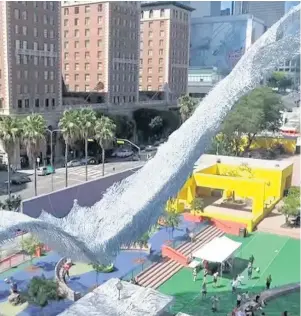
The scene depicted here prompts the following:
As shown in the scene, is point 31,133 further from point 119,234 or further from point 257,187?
point 119,234

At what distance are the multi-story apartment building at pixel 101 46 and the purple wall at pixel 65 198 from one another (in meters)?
40.1

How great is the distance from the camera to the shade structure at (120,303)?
22.2 m

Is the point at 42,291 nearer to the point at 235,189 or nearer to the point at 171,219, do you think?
the point at 171,219

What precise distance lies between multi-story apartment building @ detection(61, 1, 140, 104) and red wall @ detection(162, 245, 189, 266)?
52560 millimetres

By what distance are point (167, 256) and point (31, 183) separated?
1025 inches

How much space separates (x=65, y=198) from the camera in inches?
1618

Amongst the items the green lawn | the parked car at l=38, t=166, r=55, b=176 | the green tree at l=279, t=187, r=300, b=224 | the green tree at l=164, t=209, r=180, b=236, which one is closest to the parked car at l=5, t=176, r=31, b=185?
the parked car at l=38, t=166, r=55, b=176

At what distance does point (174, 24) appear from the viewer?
4109 inches

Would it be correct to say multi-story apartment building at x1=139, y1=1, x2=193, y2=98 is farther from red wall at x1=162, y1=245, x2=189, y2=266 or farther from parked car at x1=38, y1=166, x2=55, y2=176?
red wall at x1=162, y1=245, x2=189, y2=266

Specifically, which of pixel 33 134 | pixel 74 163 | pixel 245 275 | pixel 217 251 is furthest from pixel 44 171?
pixel 245 275

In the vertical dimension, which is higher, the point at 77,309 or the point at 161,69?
the point at 161,69

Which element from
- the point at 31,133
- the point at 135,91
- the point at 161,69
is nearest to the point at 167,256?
the point at 31,133

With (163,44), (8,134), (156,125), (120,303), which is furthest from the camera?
(163,44)

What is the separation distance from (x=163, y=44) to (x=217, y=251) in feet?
254
